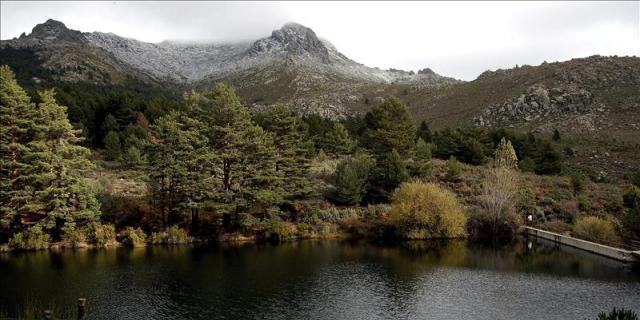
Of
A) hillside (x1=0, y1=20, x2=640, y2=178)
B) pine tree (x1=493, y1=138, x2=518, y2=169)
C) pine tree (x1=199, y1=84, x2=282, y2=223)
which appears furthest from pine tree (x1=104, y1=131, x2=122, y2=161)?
pine tree (x1=493, y1=138, x2=518, y2=169)

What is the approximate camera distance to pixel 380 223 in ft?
186

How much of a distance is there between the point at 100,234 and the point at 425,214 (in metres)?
34.1

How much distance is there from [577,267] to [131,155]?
172 ft

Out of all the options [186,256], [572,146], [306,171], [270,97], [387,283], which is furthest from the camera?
[270,97]

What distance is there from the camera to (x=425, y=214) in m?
53.4

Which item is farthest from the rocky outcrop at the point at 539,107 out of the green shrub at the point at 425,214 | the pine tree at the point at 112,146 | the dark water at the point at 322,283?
the pine tree at the point at 112,146

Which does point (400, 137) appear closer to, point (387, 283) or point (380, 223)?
point (380, 223)

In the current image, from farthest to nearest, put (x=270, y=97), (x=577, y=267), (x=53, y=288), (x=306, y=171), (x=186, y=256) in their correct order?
1. (x=270, y=97)
2. (x=306, y=171)
3. (x=186, y=256)
4. (x=577, y=267)
5. (x=53, y=288)

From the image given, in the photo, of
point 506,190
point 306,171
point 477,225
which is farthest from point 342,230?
point 506,190

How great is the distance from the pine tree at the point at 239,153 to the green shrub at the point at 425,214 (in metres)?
13.8

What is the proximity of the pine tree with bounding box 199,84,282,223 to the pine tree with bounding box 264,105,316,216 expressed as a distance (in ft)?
5.83

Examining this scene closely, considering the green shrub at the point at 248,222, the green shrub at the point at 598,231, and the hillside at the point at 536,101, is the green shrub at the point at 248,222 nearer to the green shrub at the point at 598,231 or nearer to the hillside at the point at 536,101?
the green shrub at the point at 598,231

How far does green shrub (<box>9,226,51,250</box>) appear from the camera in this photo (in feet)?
153

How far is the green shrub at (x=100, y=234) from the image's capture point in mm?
49344
